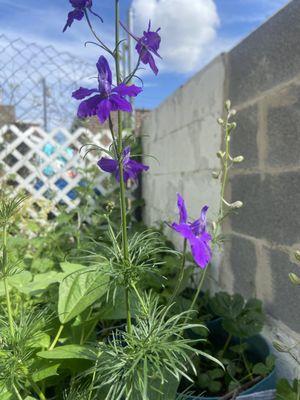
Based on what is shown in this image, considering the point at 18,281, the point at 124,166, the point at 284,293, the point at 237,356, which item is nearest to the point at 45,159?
the point at 18,281

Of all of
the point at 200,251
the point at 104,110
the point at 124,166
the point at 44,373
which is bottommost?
the point at 44,373

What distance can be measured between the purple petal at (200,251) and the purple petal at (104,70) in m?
0.38

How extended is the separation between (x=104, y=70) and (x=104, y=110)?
11cm

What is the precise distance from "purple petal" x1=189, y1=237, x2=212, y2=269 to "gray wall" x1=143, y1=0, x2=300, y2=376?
2.23 feet

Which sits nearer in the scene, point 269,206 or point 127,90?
point 127,90

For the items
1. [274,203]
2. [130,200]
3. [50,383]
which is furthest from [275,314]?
[130,200]

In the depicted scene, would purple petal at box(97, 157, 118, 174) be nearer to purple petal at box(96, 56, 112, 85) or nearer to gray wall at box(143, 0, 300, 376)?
purple petal at box(96, 56, 112, 85)

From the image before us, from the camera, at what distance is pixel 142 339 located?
3.28 ft

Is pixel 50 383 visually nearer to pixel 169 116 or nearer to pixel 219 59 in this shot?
pixel 219 59

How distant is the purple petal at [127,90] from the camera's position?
90cm

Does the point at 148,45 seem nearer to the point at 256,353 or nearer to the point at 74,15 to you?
the point at 74,15

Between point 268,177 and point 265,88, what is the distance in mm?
348

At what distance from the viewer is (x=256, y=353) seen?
1782 mm

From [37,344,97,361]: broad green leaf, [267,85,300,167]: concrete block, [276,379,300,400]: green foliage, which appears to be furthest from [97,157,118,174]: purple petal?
[276,379,300,400]: green foliage
